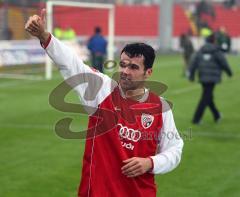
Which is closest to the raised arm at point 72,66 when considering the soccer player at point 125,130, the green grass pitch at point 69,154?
the soccer player at point 125,130

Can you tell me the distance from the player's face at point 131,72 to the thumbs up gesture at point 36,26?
0.59 meters

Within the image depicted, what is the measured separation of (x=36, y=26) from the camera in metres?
3.86

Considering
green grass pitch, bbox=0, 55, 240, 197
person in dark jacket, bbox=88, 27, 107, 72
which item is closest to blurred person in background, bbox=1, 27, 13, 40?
person in dark jacket, bbox=88, 27, 107, 72

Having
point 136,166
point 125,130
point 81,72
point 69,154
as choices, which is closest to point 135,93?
point 125,130

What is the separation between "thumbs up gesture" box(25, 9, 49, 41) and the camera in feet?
12.5

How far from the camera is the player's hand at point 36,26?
3820 mm

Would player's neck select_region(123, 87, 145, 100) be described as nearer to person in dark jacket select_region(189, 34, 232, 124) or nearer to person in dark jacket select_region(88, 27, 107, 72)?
person in dark jacket select_region(189, 34, 232, 124)

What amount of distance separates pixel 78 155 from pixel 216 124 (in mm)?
4677

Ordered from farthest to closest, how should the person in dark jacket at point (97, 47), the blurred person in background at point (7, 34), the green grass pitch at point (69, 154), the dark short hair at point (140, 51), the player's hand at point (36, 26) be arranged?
1. the blurred person in background at point (7, 34)
2. the person in dark jacket at point (97, 47)
3. the green grass pitch at point (69, 154)
4. the dark short hair at point (140, 51)
5. the player's hand at point (36, 26)

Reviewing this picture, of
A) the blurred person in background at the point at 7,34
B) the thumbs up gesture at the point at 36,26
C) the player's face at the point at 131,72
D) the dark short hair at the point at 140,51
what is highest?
the thumbs up gesture at the point at 36,26

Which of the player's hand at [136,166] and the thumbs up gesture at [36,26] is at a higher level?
the thumbs up gesture at [36,26]

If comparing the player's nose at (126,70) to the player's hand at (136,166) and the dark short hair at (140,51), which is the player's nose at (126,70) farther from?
the player's hand at (136,166)

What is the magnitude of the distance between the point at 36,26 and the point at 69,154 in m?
Result: 6.90

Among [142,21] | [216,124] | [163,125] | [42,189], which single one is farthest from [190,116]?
[142,21]
